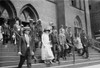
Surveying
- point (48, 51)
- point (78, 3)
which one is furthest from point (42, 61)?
point (78, 3)

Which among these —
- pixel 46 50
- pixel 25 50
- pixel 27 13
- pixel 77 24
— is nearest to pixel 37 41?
pixel 46 50

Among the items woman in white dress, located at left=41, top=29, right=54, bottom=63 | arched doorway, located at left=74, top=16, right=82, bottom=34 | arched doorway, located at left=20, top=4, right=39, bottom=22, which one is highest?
arched doorway, located at left=20, top=4, right=39, bottom=22

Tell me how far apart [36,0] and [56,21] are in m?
3.96

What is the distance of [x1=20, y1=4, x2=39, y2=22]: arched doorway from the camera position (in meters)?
15.1

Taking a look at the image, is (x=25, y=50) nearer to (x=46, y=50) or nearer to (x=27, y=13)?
(x=46, y=50)

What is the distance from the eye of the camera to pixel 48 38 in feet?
27.1

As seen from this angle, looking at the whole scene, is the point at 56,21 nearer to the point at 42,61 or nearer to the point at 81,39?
the point at 81,39

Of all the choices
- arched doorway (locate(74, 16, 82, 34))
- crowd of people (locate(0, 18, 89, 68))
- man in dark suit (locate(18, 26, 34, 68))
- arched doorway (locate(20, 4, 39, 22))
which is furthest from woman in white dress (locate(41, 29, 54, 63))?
arched doorway (locate(74, 16, 82, 34))

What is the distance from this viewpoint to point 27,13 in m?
15.7

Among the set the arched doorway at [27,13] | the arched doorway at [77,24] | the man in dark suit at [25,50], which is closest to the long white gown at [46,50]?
the man in dark suit at [25,50]

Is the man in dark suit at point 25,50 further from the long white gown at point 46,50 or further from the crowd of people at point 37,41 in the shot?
the long white gown at point 46,50

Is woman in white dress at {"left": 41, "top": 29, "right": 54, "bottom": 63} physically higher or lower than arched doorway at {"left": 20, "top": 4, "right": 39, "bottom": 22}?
lower

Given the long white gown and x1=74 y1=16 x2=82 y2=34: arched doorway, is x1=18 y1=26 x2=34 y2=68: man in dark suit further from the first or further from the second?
x1=74 y1=16 x2=82 y2=34: arched doorway

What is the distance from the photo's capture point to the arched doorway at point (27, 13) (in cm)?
1511
